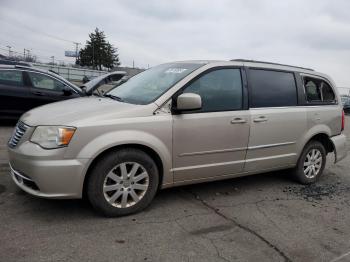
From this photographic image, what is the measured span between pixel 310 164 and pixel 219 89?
2173mm

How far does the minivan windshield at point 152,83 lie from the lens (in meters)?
4.18

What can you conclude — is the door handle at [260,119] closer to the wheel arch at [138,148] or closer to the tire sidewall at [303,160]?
the tire sidewall at [303,160]

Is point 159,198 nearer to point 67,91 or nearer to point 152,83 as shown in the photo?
point 152,83

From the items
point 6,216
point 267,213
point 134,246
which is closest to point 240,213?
point 267,213

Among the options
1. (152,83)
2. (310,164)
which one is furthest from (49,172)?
(310,164)

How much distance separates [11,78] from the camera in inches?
332

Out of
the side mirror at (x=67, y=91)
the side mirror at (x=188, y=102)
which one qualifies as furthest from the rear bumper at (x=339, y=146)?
the side mirror at (x=67, y=91)

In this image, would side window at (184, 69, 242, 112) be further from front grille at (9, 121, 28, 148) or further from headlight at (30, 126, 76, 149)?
front grille at (9, 121, 28, 148)

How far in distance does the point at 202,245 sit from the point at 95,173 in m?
1.24

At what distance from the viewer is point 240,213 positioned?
423 cm

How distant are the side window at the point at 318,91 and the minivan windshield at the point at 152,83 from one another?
1998mm

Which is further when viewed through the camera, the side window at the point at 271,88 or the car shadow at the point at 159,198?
the side window at the point at 271,88

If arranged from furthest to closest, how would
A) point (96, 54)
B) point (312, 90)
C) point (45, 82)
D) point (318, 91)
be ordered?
point (96, 54), point (45, 82), point (318, 91), point (312, 90)

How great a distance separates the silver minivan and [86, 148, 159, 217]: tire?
10mm
